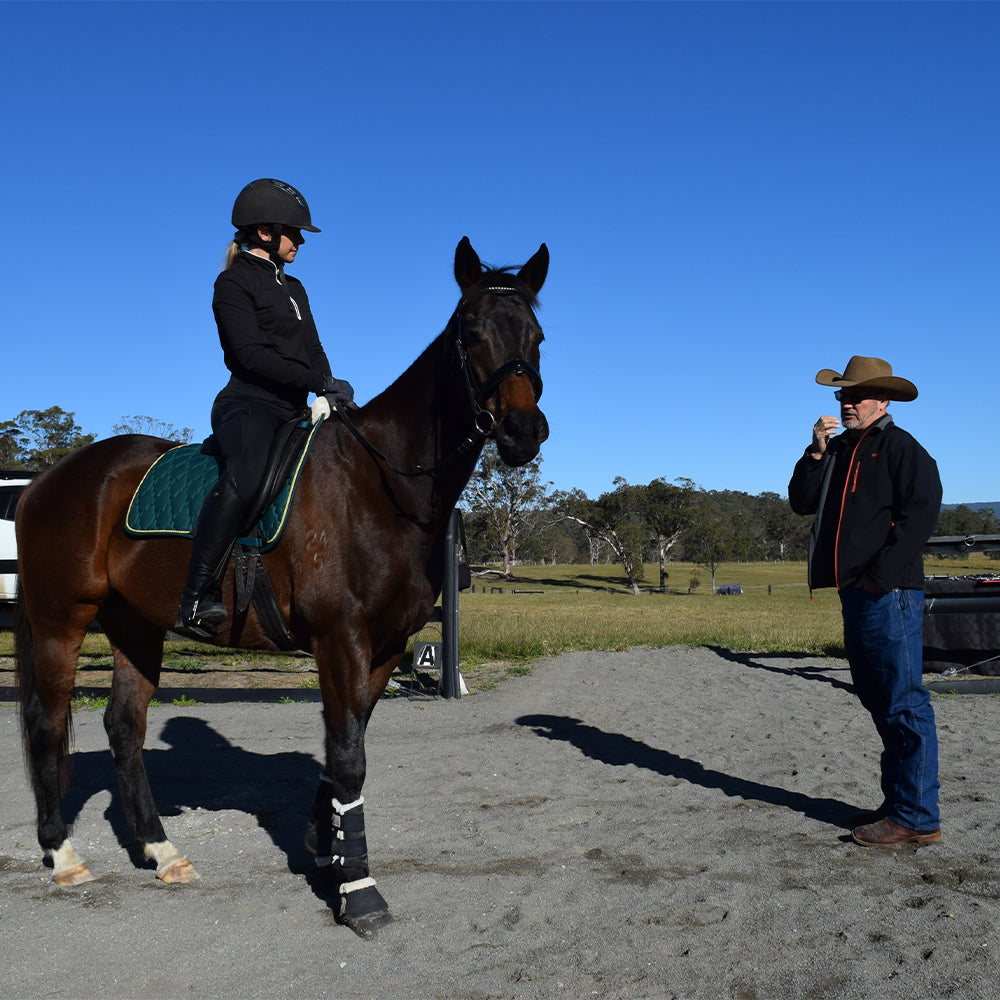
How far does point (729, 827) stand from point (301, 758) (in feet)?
12.8

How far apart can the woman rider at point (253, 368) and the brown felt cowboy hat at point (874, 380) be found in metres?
3.09

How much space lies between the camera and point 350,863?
4.29 m

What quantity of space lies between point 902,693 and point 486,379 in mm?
3155

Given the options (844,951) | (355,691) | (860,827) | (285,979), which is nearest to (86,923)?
(285,979)

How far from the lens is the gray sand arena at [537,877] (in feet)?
11.7

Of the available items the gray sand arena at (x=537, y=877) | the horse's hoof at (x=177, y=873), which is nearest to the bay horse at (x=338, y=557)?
the horse's hoof at (x=177, y=873)

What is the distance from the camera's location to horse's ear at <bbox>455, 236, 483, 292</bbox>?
4.42 meters

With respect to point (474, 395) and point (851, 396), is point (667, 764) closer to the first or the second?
point (851, 396)

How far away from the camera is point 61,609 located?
5.15 m

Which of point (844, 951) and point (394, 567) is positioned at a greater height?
point (394, 567)

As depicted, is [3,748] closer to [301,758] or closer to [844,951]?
[301,758]

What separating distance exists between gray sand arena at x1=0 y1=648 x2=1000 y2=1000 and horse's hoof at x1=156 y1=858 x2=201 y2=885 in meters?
0.14

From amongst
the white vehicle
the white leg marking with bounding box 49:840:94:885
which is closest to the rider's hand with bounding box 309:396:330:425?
the white leg marking with bounding box 49:840:94:885

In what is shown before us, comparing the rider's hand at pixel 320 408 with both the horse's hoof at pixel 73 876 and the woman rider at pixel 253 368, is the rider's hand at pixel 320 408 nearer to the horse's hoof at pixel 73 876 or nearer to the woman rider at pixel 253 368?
the woman rider at pixel 253 368
